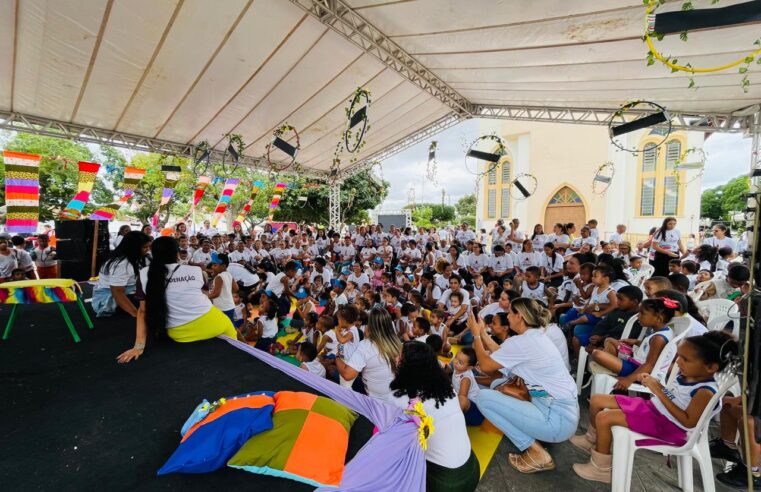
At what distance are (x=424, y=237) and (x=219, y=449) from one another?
957 centimetres

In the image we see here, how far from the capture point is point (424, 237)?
1073 cm

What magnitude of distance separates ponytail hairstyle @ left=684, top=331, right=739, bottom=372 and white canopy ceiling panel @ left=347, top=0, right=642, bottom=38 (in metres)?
3.91

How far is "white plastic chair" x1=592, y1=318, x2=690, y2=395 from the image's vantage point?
2.52 m

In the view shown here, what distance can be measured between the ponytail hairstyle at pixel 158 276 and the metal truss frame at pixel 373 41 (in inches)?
163

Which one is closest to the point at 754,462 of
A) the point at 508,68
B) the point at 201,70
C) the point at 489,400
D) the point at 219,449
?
the point at 489,400

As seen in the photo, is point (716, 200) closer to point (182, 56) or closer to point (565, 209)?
point (565, 209)

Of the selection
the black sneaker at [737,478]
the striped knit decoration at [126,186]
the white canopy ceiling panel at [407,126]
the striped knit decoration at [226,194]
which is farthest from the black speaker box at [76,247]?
the black sneaker at [737,478]

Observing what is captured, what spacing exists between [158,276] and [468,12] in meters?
4.96

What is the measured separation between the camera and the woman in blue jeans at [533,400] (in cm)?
227

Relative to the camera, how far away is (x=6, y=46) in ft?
15.2

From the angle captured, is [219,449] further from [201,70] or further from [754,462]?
Answer: [201,70]

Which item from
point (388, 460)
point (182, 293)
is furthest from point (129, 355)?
point (388, 460)

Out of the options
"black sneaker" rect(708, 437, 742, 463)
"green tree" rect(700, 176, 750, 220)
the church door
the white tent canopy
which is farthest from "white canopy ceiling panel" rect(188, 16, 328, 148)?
"green tree" rect(700, 176, 750, 220)

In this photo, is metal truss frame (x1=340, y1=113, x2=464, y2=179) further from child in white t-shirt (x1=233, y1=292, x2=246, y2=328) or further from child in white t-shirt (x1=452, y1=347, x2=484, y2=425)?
child in white t-shirt (x1=452, y1=347, x2=484, y2=425)
